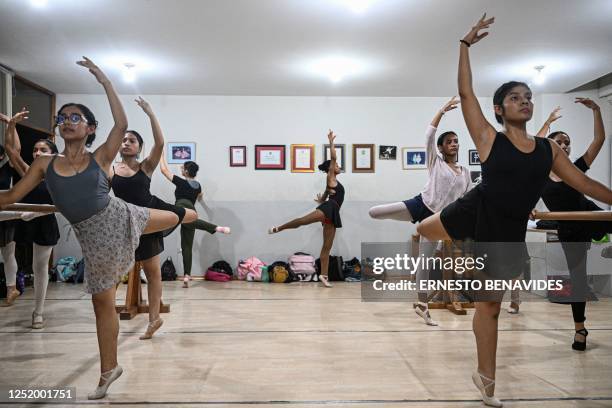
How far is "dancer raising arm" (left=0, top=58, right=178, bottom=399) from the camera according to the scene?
7.30ft

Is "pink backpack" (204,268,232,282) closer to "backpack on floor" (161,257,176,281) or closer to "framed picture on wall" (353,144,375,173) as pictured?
"backpack on floor" (161,257,176,281)

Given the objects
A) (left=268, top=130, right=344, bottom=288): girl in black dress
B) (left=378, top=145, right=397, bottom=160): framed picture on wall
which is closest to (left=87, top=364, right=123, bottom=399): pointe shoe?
(left=268, top=130, right=344, bottom=288): girl in black dress

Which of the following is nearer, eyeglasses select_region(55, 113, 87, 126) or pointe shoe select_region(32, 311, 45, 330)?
eyeglasses select_region(55, 113, 87, 126)

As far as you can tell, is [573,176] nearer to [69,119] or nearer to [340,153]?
[69,119]

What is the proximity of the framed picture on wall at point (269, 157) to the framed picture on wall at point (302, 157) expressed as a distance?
0.58ft

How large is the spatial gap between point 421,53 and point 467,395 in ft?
12.9

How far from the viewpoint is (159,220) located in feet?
8.96

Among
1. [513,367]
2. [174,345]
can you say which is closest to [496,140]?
[513,367]

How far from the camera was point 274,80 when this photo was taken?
620 centimetres

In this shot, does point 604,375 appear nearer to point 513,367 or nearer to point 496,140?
point 513,367

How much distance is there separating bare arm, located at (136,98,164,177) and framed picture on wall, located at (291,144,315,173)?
12.4 ft

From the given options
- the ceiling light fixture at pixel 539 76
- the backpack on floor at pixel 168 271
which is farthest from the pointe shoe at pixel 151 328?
the ceiling light fixture at pixel 539 76

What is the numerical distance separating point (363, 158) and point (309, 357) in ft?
15.0

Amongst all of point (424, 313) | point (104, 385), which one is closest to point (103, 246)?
point (104, 385)
